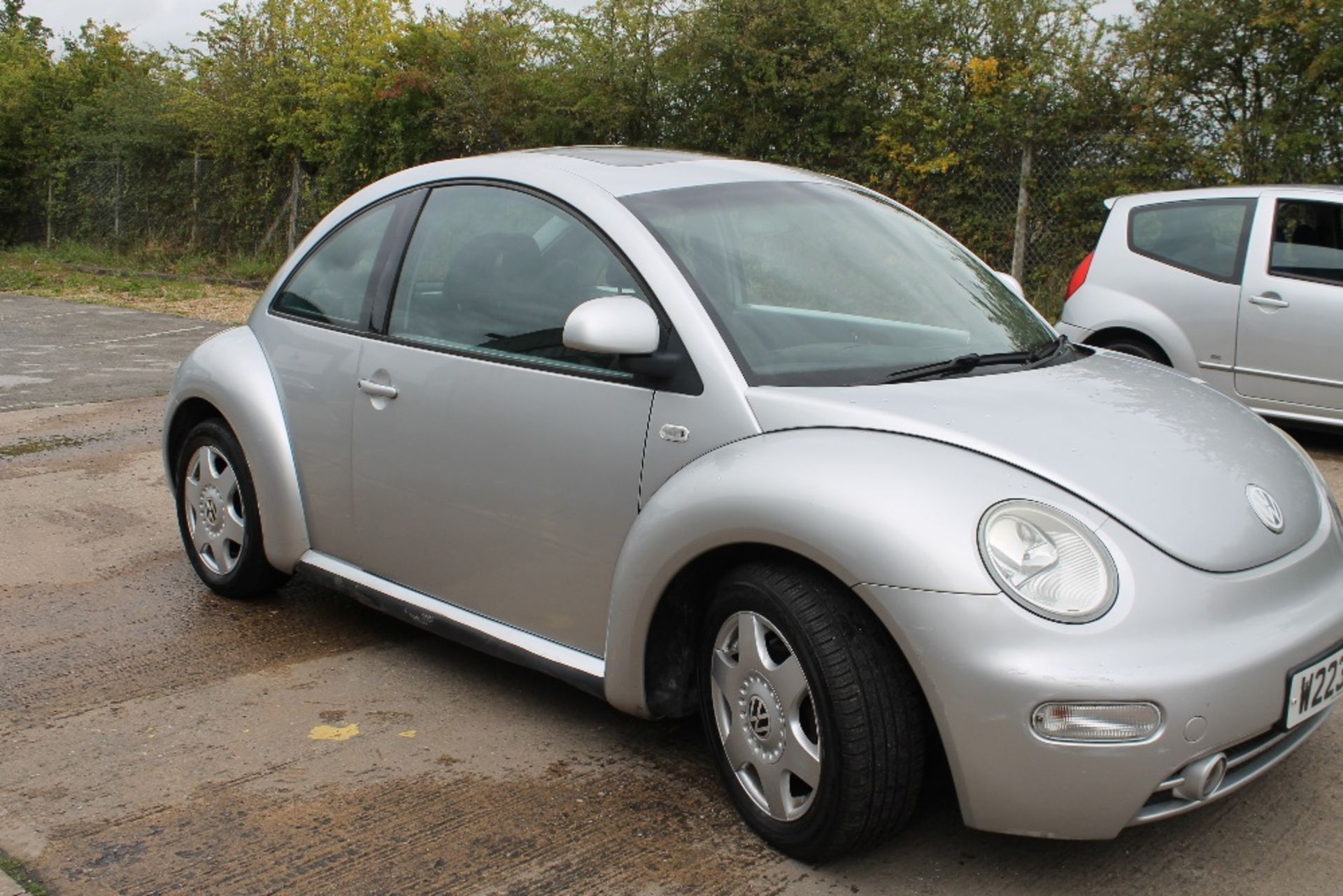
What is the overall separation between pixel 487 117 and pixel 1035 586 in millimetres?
16619

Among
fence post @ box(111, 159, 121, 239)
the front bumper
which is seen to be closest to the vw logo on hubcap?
the front bumper

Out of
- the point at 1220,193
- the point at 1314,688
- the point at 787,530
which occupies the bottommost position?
the point at 1314,688

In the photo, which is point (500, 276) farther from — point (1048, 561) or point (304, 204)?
point (304, 204)

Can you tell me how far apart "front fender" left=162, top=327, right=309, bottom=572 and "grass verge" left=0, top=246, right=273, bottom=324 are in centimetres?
1183

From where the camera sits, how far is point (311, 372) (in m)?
4.42

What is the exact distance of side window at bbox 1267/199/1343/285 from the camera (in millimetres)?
7723

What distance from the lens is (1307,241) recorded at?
787 centimetres

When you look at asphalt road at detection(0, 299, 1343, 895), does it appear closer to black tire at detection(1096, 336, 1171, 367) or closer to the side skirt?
the side skirt

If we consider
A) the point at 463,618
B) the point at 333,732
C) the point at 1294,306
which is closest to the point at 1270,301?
the point at 1294,306

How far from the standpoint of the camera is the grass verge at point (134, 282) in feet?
60.5

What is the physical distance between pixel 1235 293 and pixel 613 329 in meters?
5.80

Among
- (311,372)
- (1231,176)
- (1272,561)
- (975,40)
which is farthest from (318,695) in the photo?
(975,40)

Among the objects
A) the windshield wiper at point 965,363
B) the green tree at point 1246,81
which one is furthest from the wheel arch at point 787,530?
the green tree at point 1246,81

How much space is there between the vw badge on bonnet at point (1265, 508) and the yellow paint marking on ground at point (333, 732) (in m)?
2.40
